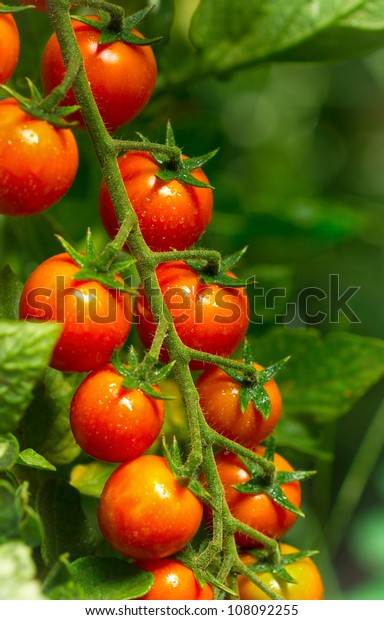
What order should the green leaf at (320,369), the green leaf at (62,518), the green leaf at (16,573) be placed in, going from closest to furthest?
the green leaf at (16,573) < the green leaf at (62,518) < the green leaf at (320,369)

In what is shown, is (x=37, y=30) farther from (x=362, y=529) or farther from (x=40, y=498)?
(x=362, y=529)

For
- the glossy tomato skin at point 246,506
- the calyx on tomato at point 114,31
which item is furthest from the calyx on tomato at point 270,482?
the calyx on tomato at point 114,31

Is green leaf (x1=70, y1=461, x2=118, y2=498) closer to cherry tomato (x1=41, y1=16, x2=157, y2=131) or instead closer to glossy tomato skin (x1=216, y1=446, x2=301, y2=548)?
glossy tomato skin (x1=216, y1=446, x2=301, y2=548)

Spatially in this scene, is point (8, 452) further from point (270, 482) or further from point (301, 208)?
point (301, 208)

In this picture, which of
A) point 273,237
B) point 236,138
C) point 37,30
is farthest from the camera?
point 236,138

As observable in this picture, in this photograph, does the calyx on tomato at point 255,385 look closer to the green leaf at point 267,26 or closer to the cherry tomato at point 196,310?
the cherry tomato at point 196,310

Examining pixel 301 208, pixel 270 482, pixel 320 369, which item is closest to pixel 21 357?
pixel 270 482
